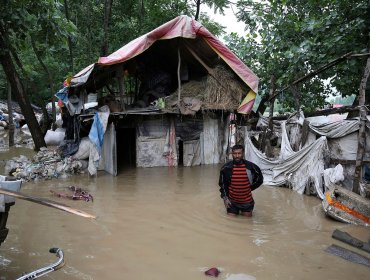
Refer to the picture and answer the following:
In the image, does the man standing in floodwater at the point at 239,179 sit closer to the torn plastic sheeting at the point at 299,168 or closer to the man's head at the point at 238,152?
the man's head at the point at 238,152

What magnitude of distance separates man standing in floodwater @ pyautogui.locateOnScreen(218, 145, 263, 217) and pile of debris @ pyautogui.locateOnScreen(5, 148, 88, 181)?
18.6 feet

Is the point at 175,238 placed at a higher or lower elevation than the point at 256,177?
lower

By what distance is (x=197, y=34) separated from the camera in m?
10.7

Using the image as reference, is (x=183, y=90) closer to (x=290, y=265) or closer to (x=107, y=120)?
(x=107, y=120)

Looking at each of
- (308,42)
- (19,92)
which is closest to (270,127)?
(308,42)

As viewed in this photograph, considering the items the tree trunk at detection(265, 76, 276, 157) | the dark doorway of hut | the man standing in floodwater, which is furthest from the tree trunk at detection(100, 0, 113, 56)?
the man standing in floodwater

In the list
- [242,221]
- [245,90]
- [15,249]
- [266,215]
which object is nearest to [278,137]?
[245,90]

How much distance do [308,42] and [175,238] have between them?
5336mm

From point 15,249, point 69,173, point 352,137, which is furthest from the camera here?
point 69,173

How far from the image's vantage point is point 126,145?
1412 cm

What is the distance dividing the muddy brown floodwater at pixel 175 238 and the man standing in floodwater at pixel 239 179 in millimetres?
376

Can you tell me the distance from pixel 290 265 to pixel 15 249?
3728 millimetres

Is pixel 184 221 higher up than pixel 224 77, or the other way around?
pixel 224 77

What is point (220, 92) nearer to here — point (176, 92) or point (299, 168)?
point (176, 92)
